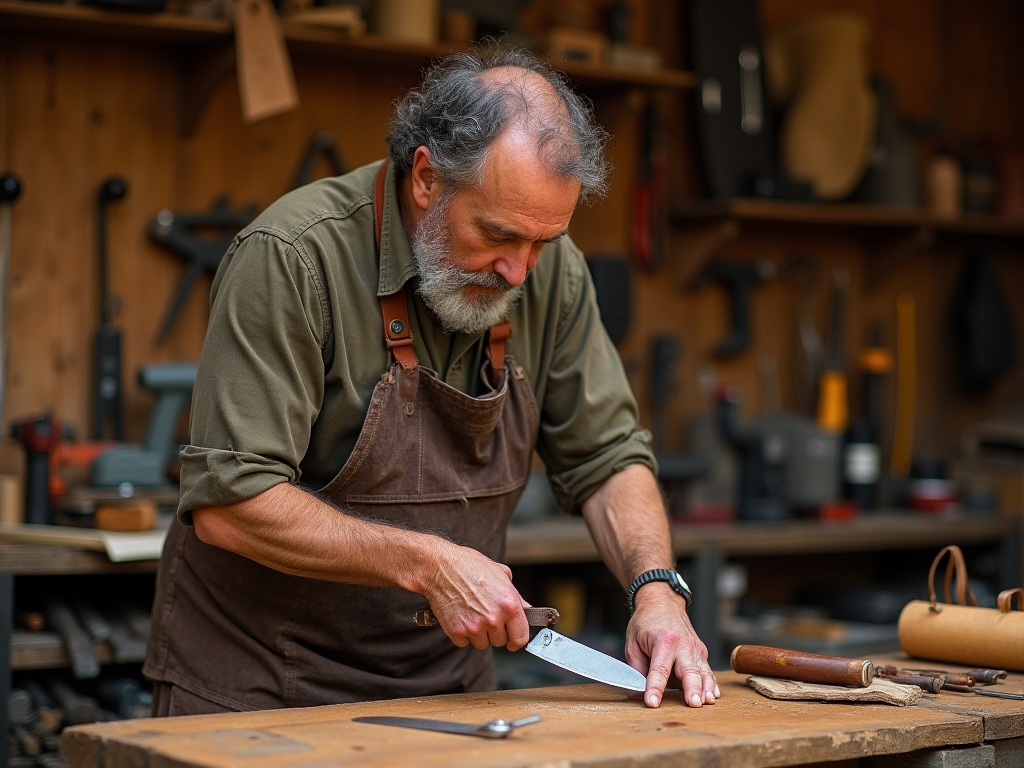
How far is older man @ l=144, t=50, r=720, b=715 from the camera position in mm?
2068

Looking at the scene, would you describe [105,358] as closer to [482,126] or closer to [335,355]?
[335,355]

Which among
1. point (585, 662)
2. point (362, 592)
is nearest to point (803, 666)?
point (585, 662)

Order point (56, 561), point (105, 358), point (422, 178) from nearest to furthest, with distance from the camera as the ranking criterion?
point (422, 178)
point (56, 561)
point (105, 358)

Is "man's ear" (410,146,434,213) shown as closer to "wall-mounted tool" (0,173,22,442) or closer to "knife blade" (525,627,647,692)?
"knife blade" (525,627,647,692)

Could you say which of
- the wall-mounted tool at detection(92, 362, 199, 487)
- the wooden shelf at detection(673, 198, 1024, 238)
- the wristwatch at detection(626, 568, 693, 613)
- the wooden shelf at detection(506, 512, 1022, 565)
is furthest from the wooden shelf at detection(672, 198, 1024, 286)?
the wristwatch at detection(626, 568, 693, 613)

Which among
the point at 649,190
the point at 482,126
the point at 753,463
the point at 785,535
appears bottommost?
the point at 785,535

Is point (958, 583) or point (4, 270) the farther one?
point (4, 270)

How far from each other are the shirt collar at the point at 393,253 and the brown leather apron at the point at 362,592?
0.02m

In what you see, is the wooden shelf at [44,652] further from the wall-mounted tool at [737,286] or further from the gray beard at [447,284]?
the wall-mounted tool at [737,286]

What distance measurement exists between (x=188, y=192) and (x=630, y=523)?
208cm

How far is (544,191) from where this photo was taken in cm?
215

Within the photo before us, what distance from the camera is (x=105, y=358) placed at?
12.6 feet

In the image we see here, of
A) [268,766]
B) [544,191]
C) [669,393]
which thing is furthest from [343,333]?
[669,393]

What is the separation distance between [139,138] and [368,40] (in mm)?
715
